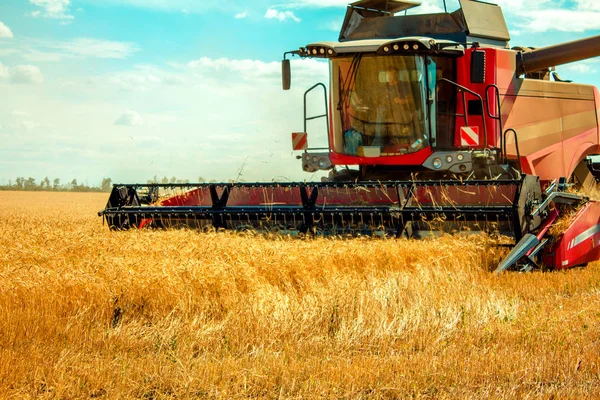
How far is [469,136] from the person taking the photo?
7.58 meters

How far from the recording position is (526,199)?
6.05m

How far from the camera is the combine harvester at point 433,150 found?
6.33 meters

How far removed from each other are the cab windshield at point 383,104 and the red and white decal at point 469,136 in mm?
401

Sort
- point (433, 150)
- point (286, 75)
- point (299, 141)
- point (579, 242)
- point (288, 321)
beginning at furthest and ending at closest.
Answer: point (299, 141) < point (286, 75) < point (433, 150) < point (579, 242) < point (288, 321)

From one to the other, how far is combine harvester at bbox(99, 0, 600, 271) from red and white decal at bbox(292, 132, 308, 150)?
2cm

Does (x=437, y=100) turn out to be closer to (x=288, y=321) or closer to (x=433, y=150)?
(x=433, y=150)

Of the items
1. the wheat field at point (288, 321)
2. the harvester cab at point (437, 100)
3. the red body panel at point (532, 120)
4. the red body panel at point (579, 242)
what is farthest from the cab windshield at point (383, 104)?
the red body panel at point (579, 242)

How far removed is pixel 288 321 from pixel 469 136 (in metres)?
4.15

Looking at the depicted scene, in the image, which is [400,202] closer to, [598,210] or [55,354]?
[598,210]

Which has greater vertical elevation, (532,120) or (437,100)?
(437,100)

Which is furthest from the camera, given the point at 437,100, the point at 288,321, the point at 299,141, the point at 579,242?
the point at 299,141

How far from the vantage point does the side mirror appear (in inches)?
311

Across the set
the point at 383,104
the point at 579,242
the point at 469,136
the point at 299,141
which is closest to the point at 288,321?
the point at 579,242

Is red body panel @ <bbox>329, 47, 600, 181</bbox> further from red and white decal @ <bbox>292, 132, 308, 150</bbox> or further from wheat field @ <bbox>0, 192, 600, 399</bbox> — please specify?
wheat field @ <bbox>0, 192, 600, 399</bbox>
